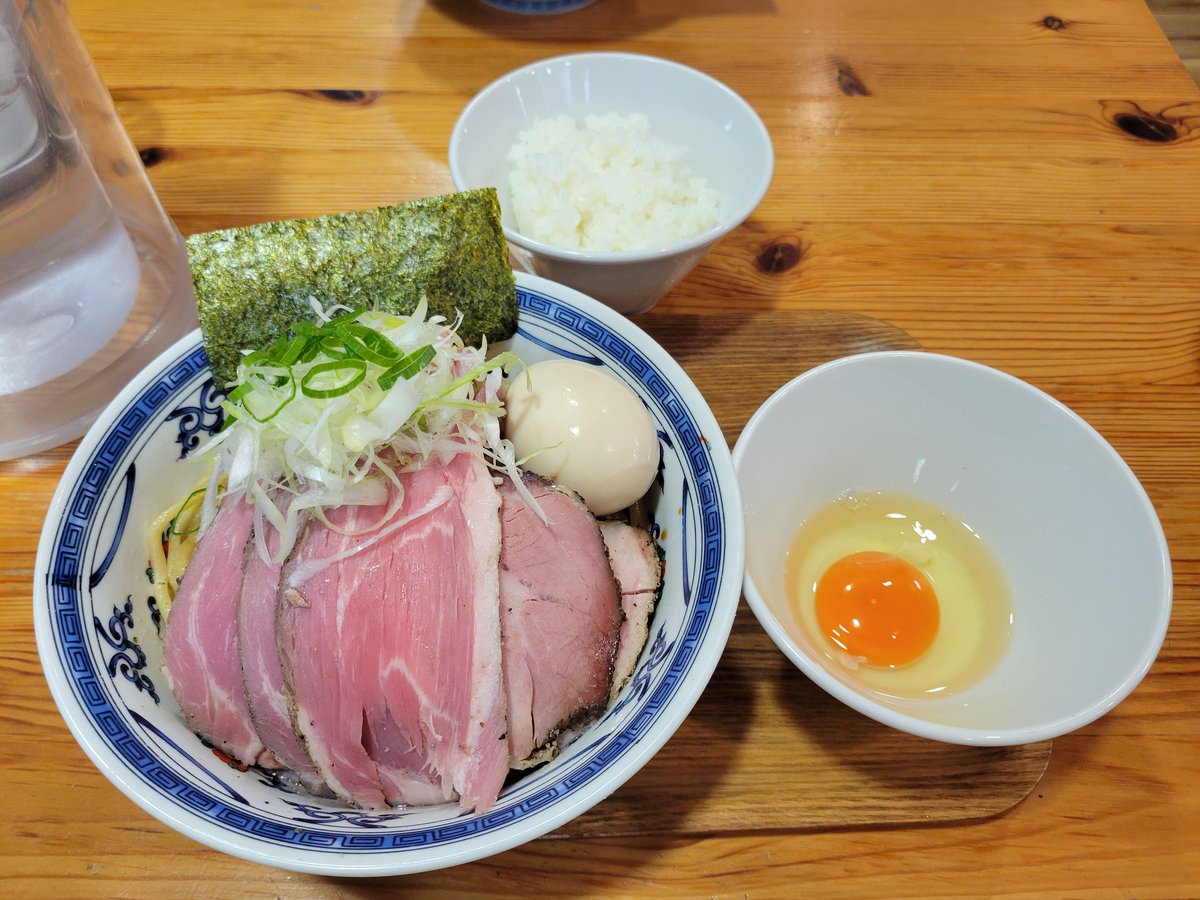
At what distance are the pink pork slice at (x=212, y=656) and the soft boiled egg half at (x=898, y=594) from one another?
907mm

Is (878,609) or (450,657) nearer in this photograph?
(450,657)

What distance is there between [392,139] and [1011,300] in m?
1.73

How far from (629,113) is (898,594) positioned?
141 centimetres

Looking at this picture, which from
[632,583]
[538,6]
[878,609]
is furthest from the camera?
[538,6]

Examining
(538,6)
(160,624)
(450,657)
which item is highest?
(538,6)

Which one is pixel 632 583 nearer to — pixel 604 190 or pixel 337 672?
pixel 337 672

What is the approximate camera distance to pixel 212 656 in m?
1.12

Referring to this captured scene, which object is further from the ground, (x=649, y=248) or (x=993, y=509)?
(x=649, y=248)

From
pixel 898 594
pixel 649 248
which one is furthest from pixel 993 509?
pixel 649 248

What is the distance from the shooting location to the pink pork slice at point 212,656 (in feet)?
3.67

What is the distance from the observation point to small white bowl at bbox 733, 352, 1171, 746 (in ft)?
3.83

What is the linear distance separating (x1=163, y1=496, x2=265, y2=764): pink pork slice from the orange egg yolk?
3.19 ft

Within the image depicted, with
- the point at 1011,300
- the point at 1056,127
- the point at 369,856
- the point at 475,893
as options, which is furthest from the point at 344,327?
the point at 1056,127

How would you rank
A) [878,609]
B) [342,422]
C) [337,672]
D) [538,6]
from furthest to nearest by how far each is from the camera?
[538,6] < [878,609] < [342,422] < [337,672]
